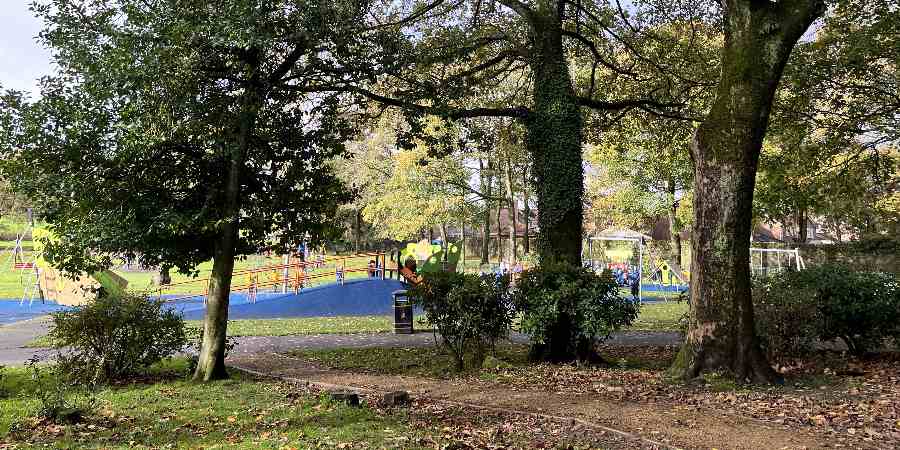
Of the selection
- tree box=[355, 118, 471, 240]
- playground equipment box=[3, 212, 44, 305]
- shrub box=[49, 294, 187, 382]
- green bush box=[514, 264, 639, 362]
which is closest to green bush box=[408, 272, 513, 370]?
green bush box=[514, 264, 639, 362]

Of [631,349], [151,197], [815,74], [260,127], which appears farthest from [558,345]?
[815,74]

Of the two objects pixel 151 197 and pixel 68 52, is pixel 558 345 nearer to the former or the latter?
pixel 151 197

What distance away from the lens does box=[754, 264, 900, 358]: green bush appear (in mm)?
9172

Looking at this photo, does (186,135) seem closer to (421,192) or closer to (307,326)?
(307,326)

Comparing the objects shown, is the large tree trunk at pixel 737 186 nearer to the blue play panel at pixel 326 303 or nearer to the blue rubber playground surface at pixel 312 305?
the blue rubber playground surface at pixel 312 305

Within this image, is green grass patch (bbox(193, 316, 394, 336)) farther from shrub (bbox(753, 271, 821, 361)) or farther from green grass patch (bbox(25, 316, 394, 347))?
shrub (bbox(753, 271, 821, 361))

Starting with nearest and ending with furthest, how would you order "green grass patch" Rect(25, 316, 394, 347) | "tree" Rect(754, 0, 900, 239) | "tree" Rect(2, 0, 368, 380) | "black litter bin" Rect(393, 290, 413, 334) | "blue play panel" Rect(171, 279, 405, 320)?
"tree" Rect(2, 0, 368, 380) → "tree" Rect(754, 0, 900, 239) → "black litter bin" Rect(393, 290, 413, 334) → "green grass patch" Rect(25, 316, 394, 347) → "blue play panel" Rect(171, 279, 405, 320)

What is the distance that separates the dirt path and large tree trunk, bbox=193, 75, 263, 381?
42.0 inches

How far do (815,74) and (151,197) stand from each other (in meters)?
12.0

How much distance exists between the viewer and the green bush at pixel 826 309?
917 cm

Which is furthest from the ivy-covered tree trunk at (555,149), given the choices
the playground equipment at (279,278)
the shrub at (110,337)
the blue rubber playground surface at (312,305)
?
the blue rubber playground surface at (312,305)

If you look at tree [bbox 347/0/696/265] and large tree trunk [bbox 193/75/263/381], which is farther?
tree [bbox 347/0/696/265]

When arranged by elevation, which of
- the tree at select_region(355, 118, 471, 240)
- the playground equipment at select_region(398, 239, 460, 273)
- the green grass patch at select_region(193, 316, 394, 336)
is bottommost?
the green grass patch at select_region(193, 316, 394, 336)

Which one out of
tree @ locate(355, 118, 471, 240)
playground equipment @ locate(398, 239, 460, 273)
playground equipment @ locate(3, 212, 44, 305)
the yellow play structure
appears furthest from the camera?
tree @ locate(355, 118, 471, 240)
